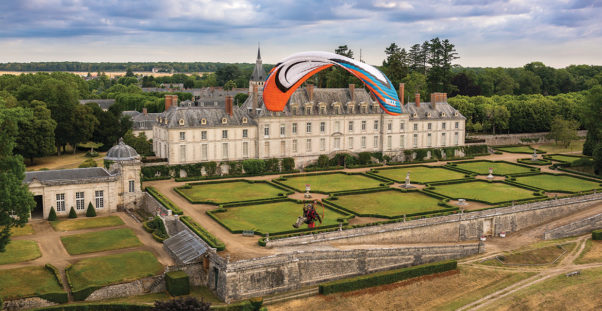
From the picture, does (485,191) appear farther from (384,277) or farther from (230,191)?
(230,191)

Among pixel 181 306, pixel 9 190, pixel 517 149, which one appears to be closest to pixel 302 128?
pixel 517 149

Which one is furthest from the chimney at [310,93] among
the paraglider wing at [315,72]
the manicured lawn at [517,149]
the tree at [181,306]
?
the tree at [181,306]

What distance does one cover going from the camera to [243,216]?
4222cm

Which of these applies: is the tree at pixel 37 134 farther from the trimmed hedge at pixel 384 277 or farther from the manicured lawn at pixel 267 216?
the trimmed hedge at pixel 384 277

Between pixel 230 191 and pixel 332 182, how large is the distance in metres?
10.2

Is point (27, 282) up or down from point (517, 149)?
down

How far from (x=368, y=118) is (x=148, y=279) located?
130 ft

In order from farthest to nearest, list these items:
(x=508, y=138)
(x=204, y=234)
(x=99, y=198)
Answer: (x=508, y=138) < (x=99, y=198) < (x=204, y=234)

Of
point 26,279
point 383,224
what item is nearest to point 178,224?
point 26,279

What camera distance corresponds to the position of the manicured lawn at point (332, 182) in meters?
52.0

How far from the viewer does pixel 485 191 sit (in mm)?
51250

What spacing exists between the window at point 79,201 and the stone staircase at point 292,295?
1990 centimetres

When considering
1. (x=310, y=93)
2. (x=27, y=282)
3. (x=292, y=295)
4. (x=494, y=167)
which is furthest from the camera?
(x=494, y=167)

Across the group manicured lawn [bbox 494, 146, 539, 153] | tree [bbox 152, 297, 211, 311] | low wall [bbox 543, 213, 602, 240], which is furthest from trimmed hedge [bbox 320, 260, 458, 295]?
manicured lawn [bbox 494, 146, 539, 153]
